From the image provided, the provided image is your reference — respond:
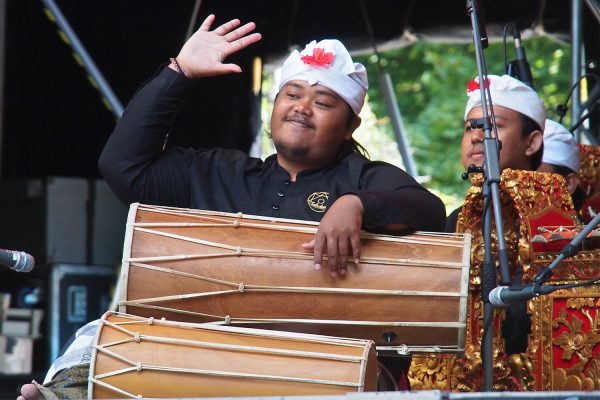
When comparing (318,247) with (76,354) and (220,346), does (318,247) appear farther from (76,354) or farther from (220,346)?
(76,354)

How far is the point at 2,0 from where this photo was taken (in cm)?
593

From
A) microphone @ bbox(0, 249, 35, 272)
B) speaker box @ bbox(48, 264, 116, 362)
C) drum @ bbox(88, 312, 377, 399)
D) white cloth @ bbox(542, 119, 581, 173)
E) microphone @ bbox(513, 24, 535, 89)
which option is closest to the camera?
microphone @ bbox(0, 249, 35, 272)

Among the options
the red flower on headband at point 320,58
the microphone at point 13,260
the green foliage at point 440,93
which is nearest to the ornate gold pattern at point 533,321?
the red flower on headband at point 320,58

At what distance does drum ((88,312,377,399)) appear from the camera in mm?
2738

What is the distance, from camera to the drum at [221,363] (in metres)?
2.74

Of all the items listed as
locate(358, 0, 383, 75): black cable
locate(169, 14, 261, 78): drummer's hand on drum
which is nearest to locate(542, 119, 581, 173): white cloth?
locate(169, 14, 261, 78): drummer's hand on drum

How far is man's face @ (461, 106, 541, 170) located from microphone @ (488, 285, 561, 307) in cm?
119

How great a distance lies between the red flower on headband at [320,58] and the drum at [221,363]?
3.63 feet

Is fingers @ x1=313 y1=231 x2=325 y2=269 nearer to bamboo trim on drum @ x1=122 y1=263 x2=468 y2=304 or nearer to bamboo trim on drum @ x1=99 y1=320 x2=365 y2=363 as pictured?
bamboo trim on drum @ x1=122 y1=263 x2=468 y2=304

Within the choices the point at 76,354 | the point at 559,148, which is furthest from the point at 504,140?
the point at 76,354

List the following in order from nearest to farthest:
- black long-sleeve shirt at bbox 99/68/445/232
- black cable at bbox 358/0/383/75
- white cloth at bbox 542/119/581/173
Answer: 1. black long-sleeve shirt at bbox 99/68/445/232
2. white cloth at bbox 542/119/581/173
3. black cable at bbox 358/0/383/75

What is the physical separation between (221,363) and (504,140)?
176 centimetres

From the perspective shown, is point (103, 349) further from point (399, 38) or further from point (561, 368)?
point (399, 38)

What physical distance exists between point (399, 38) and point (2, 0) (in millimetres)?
2657
